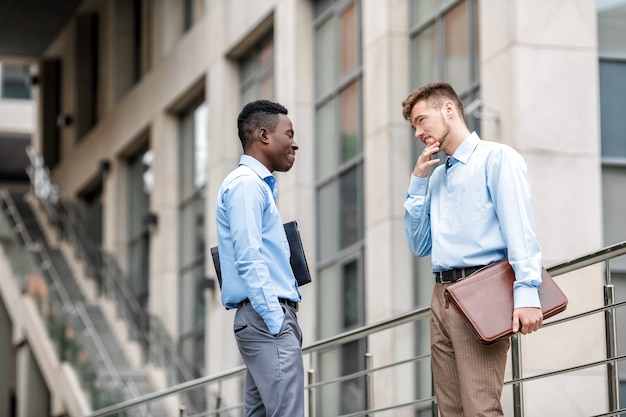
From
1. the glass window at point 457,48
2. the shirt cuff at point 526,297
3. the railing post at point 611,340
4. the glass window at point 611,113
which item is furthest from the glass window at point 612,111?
the shirt cuff at point 526,297

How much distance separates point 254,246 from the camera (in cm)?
694

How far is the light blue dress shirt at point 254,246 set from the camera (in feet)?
22.6

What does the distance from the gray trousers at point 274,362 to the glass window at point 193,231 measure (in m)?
19.5

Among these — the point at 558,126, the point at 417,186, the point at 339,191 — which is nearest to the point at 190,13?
the point at 339,191

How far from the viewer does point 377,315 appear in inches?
719

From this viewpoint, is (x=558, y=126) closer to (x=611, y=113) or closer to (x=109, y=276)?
(x=611, y=113)

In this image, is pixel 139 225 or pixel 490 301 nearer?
pixel 490 301

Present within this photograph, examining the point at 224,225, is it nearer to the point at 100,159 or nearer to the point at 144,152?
the point at 144,152

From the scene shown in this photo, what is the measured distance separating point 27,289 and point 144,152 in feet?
14.7

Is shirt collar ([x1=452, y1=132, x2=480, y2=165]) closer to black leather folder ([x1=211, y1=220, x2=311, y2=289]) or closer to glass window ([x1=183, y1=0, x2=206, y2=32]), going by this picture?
black leather folder ([x1=211, y1=220, x2=311, y2=289])

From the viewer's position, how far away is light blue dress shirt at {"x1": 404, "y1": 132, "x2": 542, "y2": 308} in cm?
633

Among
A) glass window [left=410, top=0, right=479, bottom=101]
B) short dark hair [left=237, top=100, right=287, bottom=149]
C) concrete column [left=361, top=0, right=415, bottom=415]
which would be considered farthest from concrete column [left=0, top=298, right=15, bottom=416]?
short dark hair [left=237, top=100, right=287, bottom=149]

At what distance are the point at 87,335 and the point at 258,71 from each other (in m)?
6.07

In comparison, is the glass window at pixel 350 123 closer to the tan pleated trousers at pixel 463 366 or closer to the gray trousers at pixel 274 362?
the gray trousers at pixel 274 362
